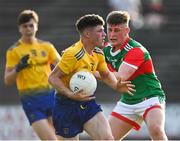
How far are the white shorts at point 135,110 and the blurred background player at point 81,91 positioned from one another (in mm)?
664

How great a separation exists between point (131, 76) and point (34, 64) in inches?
86.1

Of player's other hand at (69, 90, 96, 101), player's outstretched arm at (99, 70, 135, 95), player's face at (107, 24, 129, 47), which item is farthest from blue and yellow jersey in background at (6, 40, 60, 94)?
player's other hand at (69, 90, 96, 101)

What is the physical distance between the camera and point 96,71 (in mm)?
9797

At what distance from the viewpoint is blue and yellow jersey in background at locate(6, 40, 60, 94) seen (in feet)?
39.0

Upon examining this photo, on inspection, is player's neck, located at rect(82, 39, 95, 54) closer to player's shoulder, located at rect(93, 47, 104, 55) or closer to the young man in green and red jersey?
player's shoulder, located at rect(93, 47, 104, 55)

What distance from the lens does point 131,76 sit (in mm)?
10211

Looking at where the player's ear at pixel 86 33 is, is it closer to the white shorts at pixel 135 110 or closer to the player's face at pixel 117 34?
the player's face at pixel 117 34

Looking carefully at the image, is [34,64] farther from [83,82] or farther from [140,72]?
[83,82]

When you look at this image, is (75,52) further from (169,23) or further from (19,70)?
(169,23)

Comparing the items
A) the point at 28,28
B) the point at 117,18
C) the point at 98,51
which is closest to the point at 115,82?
the point at 98,51

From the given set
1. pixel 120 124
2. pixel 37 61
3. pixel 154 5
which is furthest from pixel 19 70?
pixel 154 5

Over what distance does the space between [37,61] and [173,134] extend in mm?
5873

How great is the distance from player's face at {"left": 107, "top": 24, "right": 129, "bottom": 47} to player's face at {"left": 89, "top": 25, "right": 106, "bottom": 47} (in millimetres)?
744

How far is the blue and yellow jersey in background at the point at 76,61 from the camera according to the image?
929 cm
